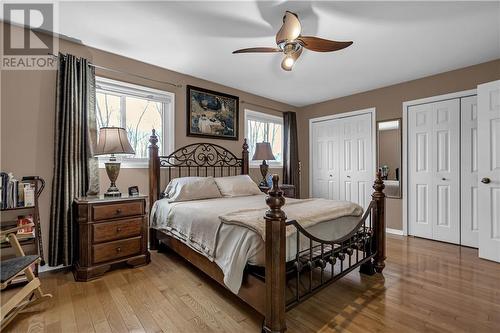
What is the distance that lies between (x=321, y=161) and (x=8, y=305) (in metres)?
4.82

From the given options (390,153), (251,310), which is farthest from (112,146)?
(390,153)

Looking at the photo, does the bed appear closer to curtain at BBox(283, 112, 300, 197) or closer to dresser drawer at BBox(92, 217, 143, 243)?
dresser drawer at BBox(92, 217, 143, 243)

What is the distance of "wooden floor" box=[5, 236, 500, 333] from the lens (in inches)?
65.7

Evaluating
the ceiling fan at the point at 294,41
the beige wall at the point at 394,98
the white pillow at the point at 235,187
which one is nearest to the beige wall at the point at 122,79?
the beige wall at the point at 394,98

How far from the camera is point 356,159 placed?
4.51 m

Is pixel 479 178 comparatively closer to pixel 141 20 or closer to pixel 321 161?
pixel 321 161

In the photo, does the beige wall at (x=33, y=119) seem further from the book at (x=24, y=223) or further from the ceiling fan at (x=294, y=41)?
the ceiling fan at (x=294, y=41)

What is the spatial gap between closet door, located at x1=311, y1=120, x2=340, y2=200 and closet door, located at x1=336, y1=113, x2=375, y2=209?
0.13 metres

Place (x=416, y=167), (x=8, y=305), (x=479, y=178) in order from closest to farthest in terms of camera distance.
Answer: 1. (x=8, y=305)
2. (x=479, y=178)
3. (x=416, y=167)

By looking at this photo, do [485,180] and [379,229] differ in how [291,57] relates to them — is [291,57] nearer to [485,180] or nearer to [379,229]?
[379,229]

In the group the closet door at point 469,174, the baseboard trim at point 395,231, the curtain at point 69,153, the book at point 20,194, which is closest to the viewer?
the book at point 20,194

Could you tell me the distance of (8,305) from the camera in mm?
1575

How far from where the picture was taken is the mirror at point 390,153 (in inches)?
158

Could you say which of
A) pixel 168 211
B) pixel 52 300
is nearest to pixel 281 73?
pixel 168 211
